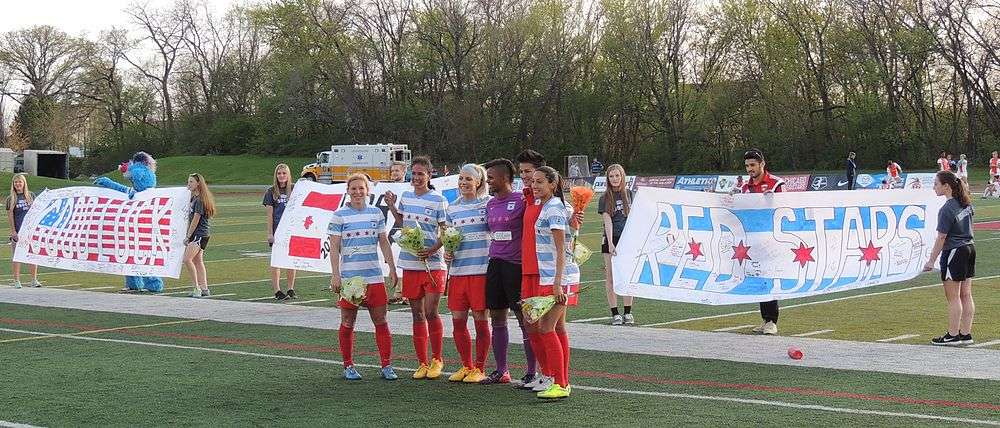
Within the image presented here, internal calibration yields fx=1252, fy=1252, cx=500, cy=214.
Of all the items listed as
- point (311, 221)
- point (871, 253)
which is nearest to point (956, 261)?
point (871, 253)

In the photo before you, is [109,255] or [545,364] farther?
[109,255]

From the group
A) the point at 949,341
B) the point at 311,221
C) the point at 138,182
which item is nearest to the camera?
the point at 949,341

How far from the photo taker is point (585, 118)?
264 feet

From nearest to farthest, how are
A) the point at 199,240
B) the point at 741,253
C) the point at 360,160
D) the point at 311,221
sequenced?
1. the point at 741,253
2. the point at 311,221
3. the point at 199,240
4. the point at 360,160

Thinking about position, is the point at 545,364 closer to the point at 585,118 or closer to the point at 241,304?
the point at 241,304

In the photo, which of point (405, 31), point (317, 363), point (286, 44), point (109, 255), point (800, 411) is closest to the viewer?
point (800, 411)

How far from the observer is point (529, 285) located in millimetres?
8531

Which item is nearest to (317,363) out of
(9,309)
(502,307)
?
(502,307)

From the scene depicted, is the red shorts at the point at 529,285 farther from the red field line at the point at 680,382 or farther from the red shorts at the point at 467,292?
the red field line at the point at 680,382

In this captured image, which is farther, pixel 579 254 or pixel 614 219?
pixel 614 219

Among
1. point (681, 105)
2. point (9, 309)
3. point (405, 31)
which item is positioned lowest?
point (9, 309)

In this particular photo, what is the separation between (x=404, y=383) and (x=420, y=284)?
775 mm

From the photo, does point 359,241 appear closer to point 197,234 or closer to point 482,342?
point 482,342

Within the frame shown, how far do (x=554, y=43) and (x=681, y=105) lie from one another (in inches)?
373
